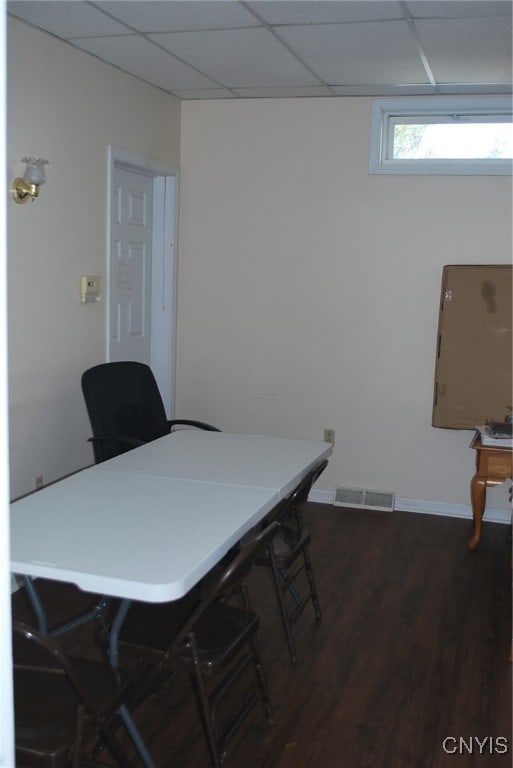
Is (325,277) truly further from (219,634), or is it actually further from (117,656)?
(117,656)

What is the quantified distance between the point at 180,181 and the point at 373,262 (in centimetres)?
146

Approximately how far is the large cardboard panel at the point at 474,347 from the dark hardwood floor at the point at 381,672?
2.86 feet

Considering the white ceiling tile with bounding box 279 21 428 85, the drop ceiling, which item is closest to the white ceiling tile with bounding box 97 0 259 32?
the drop ceiling

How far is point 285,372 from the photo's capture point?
210 inches

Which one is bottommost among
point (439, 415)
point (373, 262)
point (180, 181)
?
point (439, 415)

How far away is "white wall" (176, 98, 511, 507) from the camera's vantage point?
4969 millimetres

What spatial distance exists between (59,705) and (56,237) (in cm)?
258

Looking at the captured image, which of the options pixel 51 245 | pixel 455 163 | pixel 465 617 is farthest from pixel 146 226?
pixel 465 617

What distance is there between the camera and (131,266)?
4965mm

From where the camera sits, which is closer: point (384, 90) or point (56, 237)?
point (56, 237)

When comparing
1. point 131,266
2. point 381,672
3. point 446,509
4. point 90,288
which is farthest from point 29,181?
point 446,509

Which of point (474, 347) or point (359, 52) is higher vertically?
point (359, 52)

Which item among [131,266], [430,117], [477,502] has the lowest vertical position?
[477,502]

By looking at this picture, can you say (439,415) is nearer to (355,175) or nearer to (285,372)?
(285,372)
